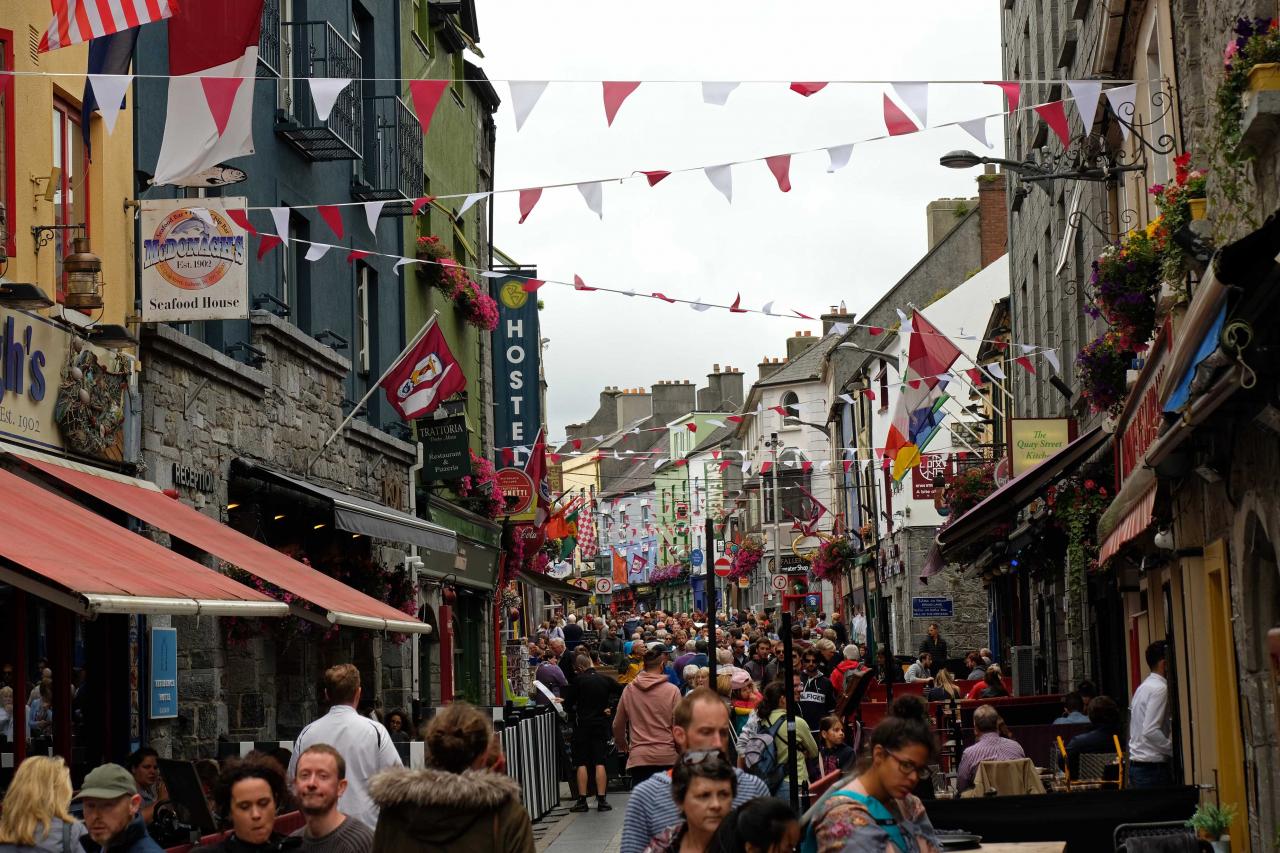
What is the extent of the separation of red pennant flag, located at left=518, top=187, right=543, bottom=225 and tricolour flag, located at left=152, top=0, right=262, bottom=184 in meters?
2.15

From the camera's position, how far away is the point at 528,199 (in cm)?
1239

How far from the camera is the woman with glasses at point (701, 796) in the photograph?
18.2ft

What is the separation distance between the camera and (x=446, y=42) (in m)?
27.8

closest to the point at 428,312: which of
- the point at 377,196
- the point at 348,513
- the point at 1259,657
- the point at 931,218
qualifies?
the point at 377,196

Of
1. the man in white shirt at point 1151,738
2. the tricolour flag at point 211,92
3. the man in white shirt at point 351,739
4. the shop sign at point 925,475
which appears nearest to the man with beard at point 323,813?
the man in white shirt at point 351,739

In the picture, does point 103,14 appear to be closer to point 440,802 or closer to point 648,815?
point 648,815

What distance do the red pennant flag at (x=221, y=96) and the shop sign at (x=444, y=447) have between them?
42.4 feet

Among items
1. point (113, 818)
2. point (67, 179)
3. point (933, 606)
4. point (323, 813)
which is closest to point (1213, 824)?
point (323, 813)

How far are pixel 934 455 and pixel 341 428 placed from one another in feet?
76.8

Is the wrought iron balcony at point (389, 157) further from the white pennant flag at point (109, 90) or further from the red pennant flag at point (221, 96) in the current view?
the white pennant flag at point (109, 90)

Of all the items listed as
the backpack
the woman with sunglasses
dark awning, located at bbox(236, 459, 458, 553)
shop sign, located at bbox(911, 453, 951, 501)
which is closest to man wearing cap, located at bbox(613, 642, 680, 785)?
the backpack

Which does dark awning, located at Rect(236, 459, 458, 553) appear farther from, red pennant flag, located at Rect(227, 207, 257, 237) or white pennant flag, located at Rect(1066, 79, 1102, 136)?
white pennant flag, located at Rect(1066, 79, 1102, 136)

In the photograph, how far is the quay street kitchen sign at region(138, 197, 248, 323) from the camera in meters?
12.9

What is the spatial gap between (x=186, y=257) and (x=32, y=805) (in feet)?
23.2
